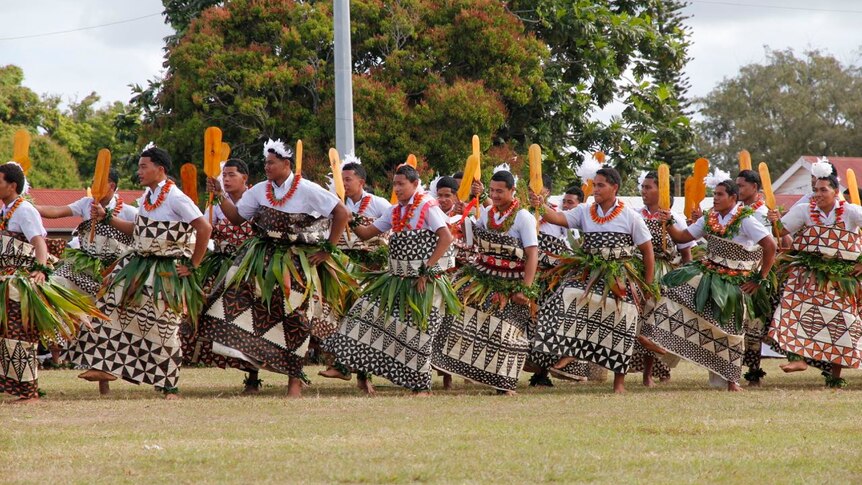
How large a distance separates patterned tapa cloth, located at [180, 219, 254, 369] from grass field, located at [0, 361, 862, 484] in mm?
273

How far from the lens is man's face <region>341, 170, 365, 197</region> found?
1160 centimetres

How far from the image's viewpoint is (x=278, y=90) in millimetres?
21969

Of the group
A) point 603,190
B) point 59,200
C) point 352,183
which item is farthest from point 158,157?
point 59,200

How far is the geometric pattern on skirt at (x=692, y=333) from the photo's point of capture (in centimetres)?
1077

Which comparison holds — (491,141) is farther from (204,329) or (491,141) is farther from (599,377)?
(204,329)

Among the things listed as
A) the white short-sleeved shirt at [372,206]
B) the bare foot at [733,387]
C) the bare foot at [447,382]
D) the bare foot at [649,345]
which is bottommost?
the bare foot at [447,382]

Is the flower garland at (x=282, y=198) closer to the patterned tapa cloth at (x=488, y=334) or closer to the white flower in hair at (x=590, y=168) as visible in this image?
the patterned tapa cloth at (x=488, y=334)

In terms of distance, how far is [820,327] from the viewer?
10852 millimetres

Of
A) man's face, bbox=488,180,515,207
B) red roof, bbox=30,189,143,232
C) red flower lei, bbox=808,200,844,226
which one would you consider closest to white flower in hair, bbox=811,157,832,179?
red flower lei, bbox=808,200,844,226

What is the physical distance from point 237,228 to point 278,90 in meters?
11.4

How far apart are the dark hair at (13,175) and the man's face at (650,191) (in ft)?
16.8

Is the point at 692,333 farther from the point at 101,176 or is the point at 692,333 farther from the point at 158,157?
the point at 101,176

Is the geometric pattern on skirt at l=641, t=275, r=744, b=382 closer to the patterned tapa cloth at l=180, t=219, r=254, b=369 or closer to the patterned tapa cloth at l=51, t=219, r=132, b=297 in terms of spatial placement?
the patterned tapa cloth at l=180, t=219, r=254, b=369

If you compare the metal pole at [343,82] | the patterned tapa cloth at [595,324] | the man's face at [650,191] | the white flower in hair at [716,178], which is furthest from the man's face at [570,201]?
the metal pole at [343,82]
